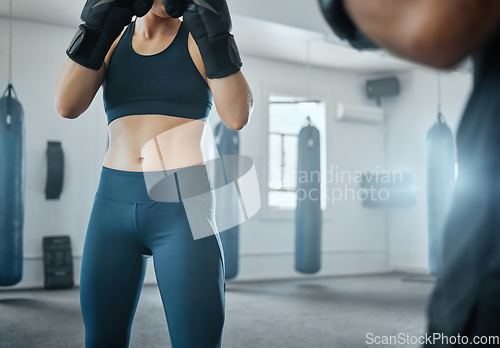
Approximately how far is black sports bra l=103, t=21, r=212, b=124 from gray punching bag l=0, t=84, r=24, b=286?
2833mm

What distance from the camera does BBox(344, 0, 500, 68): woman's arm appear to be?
366 mm

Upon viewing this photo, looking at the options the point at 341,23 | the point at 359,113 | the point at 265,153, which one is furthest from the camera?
the point at 359,113

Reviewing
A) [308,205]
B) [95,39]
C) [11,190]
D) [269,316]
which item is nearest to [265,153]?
[308,205]

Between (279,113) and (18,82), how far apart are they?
3174mm

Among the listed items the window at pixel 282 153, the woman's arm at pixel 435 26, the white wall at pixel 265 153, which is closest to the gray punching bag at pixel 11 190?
the white wall at pixel 265 153

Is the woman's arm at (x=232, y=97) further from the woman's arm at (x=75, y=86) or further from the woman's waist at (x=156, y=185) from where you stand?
the woman's arm at (x=75, y=86)

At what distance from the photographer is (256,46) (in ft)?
18.5

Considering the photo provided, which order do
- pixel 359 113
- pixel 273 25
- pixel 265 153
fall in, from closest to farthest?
pixel 273 25 → pixel 265 153 → pixel 359 113

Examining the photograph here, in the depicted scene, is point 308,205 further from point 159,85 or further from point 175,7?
point 175,7

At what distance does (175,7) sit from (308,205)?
406 cm

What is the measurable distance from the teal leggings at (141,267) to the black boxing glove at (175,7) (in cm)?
40

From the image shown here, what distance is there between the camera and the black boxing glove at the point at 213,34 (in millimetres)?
1095

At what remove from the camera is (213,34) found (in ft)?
3.63

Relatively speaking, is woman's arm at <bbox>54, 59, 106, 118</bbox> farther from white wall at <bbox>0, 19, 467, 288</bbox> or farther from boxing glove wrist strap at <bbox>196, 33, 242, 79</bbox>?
white wall at <bbox>0, 19, 467, 288</bbox>
